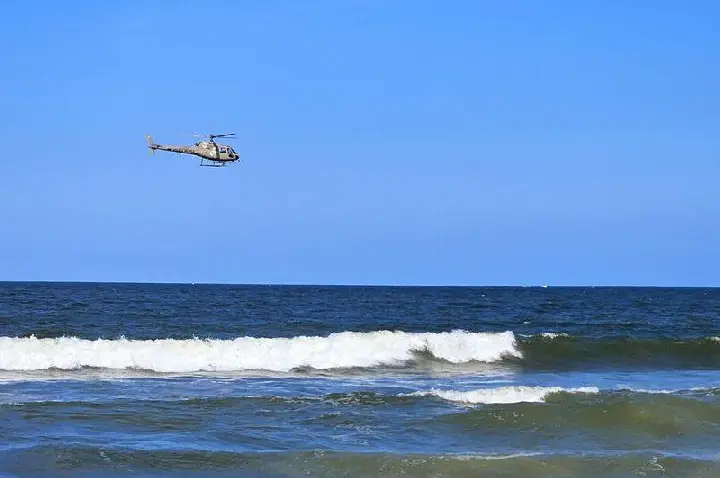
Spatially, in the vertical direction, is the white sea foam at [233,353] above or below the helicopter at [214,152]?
below

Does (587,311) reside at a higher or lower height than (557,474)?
higher

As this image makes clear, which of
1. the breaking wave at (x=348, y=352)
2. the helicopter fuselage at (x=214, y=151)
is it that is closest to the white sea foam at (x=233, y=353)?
the breaking wave at (x=348, y=352)

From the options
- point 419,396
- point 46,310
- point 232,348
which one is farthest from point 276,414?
point 46,310

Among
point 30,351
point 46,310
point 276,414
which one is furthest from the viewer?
point 46,310

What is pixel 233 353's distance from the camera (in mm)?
27359

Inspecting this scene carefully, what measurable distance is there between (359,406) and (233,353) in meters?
10.1

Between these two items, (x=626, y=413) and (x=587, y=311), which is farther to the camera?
(x=587, y=311)

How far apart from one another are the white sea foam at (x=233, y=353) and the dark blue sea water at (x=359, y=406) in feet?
0.23

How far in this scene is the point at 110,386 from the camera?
67.7 feet

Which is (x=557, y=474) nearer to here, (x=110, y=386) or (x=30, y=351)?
(x=110, y=386)

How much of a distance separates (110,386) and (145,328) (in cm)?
1825

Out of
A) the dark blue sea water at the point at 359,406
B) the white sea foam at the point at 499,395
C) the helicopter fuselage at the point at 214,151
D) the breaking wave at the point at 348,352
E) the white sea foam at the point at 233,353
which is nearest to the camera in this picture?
the dark blue sea water at the point at 359,406

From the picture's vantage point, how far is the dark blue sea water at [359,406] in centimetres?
1314

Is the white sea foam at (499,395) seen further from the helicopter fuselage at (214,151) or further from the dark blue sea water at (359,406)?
the helicopter fuselage at (214,151)
